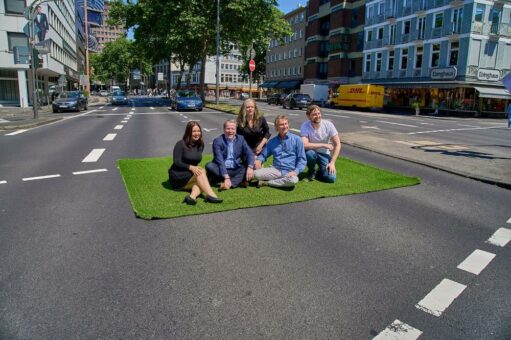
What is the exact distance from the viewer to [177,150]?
6117 mm

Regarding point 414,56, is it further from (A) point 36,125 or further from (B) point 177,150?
(B) point 177,150

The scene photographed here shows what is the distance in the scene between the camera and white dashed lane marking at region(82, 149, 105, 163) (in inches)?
370

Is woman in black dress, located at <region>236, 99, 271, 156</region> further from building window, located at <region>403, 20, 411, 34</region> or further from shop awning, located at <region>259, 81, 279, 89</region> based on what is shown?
shop awning, located at <region>259, 81, 279, 89</region>

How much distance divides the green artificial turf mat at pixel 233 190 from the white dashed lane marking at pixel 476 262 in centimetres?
251

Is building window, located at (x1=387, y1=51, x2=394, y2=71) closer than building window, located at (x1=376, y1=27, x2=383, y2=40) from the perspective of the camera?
Yes

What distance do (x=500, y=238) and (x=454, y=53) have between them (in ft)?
122

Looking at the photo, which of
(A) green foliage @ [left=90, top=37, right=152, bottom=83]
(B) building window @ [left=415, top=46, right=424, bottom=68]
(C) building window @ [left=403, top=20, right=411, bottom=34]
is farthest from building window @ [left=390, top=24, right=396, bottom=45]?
(A) green foliage @ [left=90, top=37, right=152, bottom=83]

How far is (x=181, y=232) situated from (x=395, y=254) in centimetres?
236

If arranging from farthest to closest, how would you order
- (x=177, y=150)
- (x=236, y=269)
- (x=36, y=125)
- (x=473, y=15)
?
(x=473, y=15) → (x=36, y=125) → (x=177, y=150) → (x=236, y=269)

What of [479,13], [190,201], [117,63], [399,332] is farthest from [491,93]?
[117,63]

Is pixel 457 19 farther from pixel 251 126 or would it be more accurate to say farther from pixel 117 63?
pixel 117 63

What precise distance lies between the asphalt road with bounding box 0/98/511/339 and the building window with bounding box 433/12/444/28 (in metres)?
36.8

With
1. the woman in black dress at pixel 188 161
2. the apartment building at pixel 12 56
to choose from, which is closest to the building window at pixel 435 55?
the apartment building at pixel 12 56

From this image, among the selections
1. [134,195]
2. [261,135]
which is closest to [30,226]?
[134,195]
